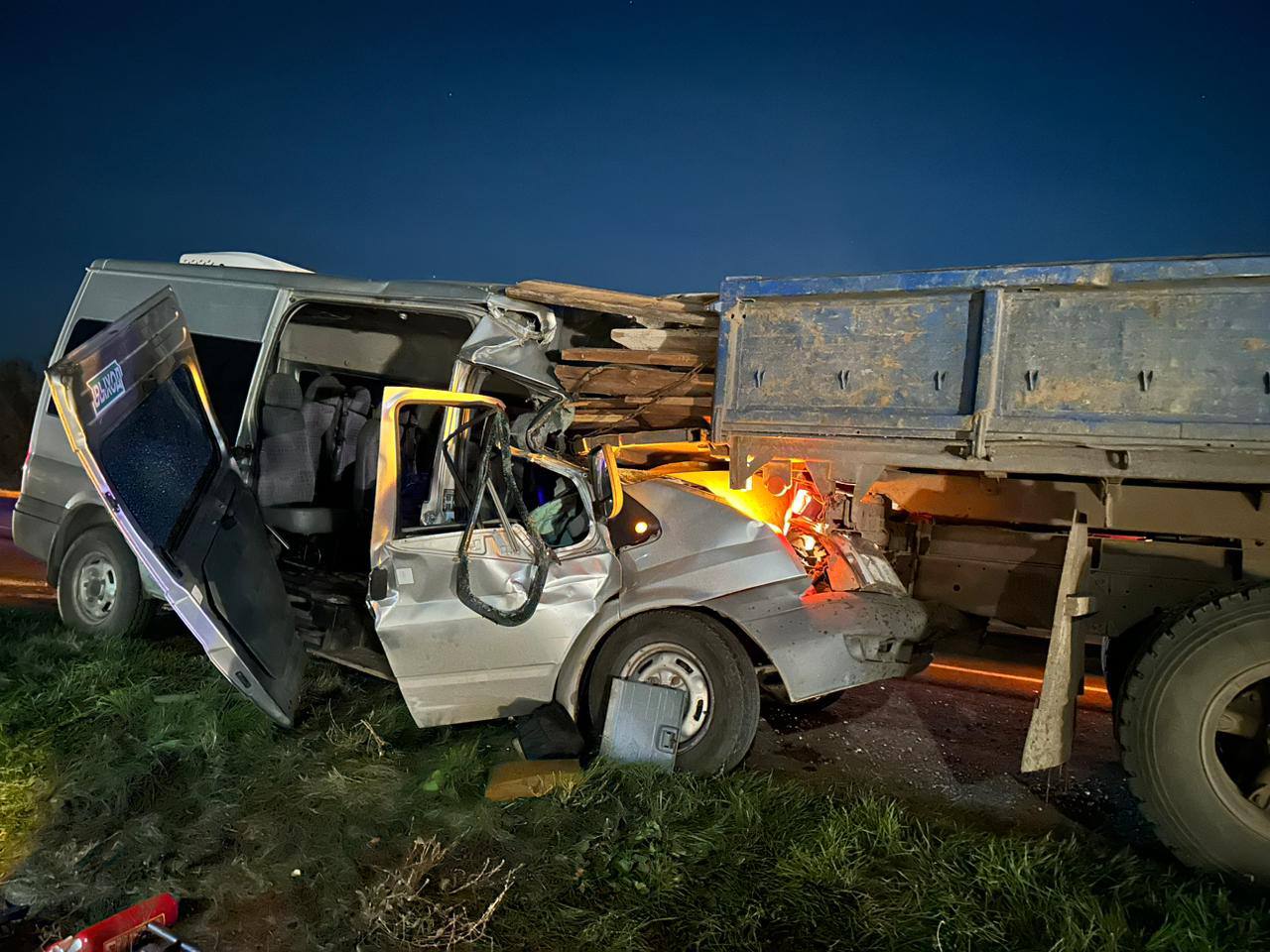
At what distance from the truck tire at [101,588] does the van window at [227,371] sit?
1.21 meters

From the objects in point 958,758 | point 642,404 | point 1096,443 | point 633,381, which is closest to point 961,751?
point 958,758

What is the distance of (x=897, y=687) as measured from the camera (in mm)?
6242

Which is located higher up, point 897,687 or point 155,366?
point 155,366

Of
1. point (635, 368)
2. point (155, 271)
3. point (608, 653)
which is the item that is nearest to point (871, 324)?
point (635, 368)

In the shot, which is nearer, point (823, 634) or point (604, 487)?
point (823, 634)

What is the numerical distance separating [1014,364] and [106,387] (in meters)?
3.93

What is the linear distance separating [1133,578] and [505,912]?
303cm

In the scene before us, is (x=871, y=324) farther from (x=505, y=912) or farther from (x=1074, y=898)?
(x=505, y=912)

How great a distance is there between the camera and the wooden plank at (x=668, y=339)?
4.94 meters

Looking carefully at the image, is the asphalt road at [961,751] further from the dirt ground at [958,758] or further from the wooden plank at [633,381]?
the wooden plank at [633,381]

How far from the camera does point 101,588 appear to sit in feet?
20.4

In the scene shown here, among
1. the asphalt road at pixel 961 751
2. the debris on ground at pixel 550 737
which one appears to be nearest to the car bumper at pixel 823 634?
the asphalt road at pixel 961 751

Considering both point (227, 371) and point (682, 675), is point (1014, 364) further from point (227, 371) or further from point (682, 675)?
point (227, 371)

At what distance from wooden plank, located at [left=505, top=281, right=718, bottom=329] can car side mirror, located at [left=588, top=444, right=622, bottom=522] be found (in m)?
0.82
